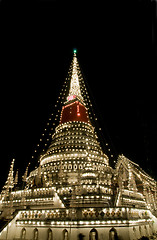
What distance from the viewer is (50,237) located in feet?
47.5

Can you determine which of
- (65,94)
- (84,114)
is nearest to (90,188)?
(84,114)

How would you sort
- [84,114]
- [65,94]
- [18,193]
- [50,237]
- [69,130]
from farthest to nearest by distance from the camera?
[65,94] → [84,114] → [69,130] → [18,193] → [50,237]

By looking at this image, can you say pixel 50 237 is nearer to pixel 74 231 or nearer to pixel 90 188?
pixel 74 231

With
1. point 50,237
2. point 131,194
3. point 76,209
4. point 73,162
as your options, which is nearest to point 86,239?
point 76,209

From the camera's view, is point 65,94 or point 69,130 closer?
point 69,130

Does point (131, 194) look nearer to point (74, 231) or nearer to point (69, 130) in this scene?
point (74, 231)

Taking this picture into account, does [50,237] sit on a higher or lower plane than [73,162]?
lower

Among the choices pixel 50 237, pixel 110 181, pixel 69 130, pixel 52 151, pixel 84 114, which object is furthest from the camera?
pixel 84 114

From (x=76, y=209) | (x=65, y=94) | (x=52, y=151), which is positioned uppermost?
(x=65, y=94)

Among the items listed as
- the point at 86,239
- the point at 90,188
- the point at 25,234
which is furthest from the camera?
the point at 90,188

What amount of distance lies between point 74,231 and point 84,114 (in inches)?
1139

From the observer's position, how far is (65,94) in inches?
1916

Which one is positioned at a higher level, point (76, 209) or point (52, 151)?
point (52, 151)

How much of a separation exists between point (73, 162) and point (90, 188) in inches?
343
